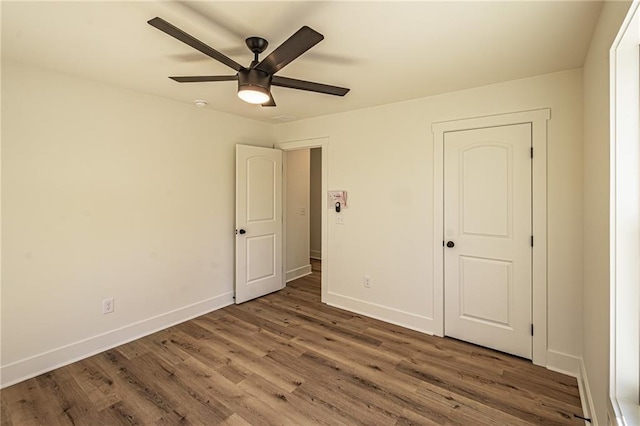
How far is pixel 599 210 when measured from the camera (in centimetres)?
166

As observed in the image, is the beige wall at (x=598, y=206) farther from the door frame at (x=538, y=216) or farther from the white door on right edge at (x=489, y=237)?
the white door on right edge at (x=489, y=237)

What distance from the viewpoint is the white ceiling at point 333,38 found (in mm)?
1619

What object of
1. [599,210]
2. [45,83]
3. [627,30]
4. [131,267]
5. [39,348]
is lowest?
[39,348]

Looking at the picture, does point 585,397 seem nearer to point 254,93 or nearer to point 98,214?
point 254,93

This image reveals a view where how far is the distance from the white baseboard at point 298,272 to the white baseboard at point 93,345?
1516 millimetres

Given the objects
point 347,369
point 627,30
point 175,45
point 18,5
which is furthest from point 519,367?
point 18,5

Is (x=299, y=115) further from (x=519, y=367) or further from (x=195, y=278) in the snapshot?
(x=519, y=367)

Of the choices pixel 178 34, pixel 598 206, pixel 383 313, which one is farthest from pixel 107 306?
pixel 598 206

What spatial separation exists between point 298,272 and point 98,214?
3135mm

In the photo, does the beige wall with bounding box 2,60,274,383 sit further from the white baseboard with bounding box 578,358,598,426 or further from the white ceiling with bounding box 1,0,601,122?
the white baseboard with bounding box 578,358,598,426

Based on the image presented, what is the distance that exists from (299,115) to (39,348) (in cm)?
343

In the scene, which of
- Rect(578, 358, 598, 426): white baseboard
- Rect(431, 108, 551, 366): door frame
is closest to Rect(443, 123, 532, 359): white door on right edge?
Rect(431, 108, 551, 366): door frame

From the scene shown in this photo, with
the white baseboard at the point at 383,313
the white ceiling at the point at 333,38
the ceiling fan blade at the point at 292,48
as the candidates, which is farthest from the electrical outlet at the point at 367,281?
the ceiling fan blade at the point at 292,48

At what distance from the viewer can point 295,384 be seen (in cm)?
226
